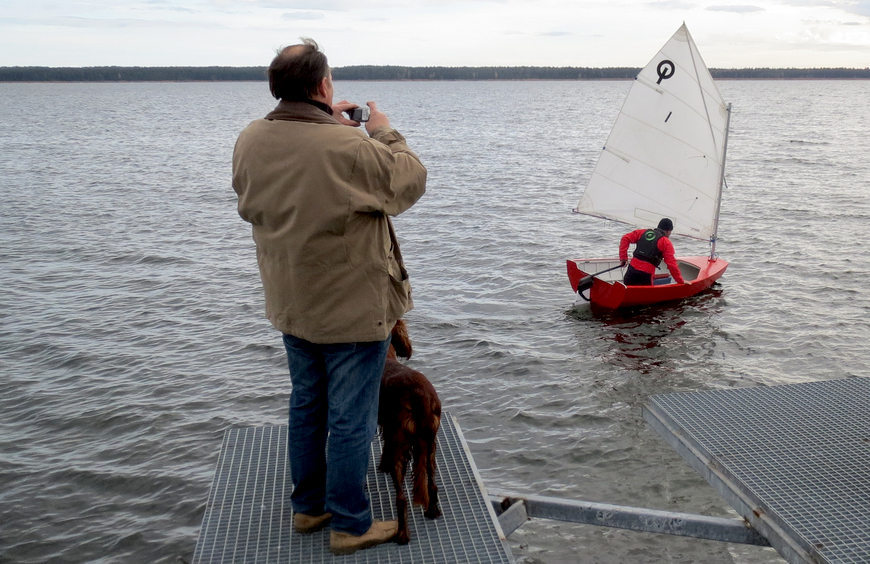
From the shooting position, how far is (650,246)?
11586mm

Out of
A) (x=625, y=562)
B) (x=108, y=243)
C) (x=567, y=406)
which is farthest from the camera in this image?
(x=108, y=243)

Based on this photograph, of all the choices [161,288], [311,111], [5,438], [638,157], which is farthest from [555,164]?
[311,111]

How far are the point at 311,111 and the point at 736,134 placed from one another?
53.2 meters

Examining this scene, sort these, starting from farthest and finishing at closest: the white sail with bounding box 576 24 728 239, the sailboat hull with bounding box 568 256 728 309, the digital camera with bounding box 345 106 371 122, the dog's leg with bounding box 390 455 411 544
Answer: the white sail with bounding box 576 24 728 239
the sailboat hull with bounding box 568 256 728 309
the dog's leg with bounding box 390 455 411 544
the digital camera with bounding box 345 106 371 122

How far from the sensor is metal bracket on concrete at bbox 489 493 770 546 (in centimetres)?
405

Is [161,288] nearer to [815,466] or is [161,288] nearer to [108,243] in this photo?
[108,243]

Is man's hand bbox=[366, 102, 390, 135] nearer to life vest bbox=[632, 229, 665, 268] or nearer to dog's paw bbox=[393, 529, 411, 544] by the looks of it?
dog's paw bbox=[393, 529, 411, 544]

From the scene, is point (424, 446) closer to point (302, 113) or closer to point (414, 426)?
point (414, 426)

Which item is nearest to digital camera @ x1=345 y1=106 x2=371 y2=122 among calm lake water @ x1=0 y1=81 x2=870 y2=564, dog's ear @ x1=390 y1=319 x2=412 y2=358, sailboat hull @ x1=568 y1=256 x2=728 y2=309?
dog's ear @ x1=390 y1=319 x2=412 y2=358

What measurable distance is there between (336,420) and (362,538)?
2.27 feet

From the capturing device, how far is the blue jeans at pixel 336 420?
10.8ft

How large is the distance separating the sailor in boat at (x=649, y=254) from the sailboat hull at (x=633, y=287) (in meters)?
0.19

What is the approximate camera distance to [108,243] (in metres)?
17.0

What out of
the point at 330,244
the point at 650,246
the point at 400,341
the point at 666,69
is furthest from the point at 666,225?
the point at 330,244
